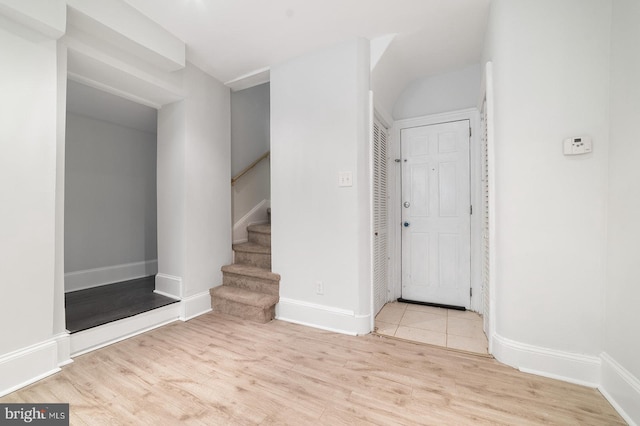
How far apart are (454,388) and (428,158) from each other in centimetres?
221

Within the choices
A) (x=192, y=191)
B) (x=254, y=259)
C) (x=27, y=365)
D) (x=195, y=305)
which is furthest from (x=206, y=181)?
(x=27, y=365)

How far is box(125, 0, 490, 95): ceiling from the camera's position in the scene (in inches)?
73.9

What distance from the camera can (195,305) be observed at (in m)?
2.64

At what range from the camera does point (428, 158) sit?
2.91 meters

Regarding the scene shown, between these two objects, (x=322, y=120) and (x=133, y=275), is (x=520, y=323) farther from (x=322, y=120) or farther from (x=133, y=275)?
(x=133, y=275)

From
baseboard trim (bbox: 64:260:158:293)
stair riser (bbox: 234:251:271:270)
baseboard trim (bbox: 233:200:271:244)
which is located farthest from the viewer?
baseboard trim (bbox: 233:200:271:244)

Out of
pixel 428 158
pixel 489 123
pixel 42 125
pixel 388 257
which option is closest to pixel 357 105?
pixel 489 123

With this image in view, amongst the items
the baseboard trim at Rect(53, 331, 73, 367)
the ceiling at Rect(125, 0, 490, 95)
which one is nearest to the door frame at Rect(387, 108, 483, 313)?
the ceiling at Rect(125, 0, 490, 95)

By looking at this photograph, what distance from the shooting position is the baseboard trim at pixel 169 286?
8.60 ft

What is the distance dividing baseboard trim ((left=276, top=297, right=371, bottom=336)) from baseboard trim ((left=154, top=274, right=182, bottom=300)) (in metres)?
1.04

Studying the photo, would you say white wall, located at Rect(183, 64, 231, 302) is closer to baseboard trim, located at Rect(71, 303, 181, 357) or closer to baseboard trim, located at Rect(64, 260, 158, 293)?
baseboard trim, located at Rect(71, 303, 181, 357)

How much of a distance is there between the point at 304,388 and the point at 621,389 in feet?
5.54

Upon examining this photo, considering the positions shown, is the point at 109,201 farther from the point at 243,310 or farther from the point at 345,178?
the point at 345,178

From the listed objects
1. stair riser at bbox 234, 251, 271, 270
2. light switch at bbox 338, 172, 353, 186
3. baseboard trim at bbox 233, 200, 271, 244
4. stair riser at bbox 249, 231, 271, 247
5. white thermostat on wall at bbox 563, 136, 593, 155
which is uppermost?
white thermostat on wall at bbox 563, 136, 593, 155
